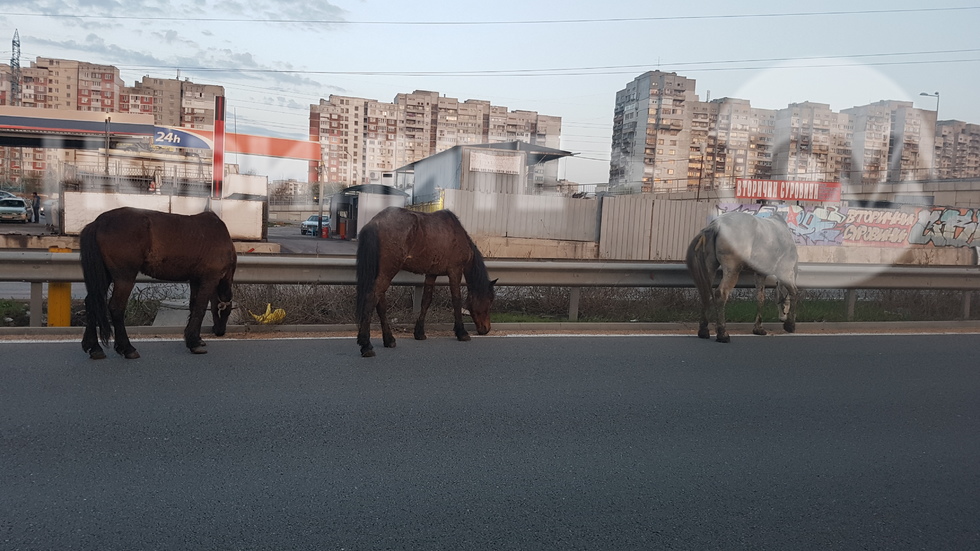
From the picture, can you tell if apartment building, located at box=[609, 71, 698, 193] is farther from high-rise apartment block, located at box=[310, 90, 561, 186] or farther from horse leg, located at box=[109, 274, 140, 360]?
horse leg, located at box=[109, 274, 140, 360]

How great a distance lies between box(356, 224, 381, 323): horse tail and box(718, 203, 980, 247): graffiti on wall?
84.7 feet

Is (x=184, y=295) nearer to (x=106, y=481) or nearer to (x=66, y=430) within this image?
(x=66, y=430)

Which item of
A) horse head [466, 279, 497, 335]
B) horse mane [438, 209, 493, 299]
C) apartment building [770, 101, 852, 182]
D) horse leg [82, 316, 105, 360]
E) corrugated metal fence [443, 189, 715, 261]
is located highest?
apartment building [770, 101, 852, 182]

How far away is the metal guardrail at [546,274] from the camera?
7.96 m

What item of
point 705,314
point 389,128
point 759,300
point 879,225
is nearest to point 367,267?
point 705,314

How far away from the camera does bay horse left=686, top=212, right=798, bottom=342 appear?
365 inches

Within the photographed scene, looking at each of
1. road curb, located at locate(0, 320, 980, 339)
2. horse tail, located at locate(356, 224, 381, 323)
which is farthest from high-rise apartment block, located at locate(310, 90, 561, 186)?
horse tail, located at locate(356, 224, 381, 323)

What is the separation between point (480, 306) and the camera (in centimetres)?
853

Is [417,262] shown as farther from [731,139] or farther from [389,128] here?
[389,128]

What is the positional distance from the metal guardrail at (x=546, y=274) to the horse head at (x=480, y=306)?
2.84 ft

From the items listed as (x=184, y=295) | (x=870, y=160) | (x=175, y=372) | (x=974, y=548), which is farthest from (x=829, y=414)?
(x=870, y=160)

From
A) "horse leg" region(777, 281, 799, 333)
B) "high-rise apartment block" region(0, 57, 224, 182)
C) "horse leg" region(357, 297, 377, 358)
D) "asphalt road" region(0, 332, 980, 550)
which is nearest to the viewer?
"asphalt road" region(0, 332, 980, 550)

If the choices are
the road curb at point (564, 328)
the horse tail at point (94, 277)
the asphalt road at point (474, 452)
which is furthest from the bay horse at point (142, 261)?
the road curb at point (564, 328)

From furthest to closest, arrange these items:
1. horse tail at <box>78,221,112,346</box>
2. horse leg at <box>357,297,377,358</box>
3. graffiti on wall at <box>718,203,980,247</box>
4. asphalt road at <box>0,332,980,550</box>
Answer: graffiti on wall at <box>718,203,980,247</box>, horse leg at <box>357,297,377,358</box>, horse tail at <box>78,221,112,346</box>, asphalt road at <box>0,332,980,550</box>
